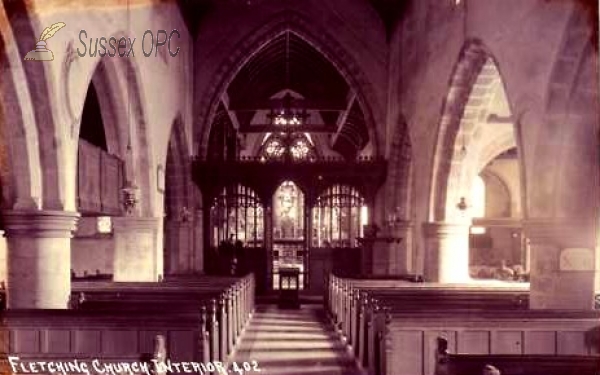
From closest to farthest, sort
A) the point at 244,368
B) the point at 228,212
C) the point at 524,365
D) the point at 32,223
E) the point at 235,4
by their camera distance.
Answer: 1. the point at 524,365
2. the point at 244,368
3. the point at 32,223
4. the point at 235,4
5. the point at 228,212

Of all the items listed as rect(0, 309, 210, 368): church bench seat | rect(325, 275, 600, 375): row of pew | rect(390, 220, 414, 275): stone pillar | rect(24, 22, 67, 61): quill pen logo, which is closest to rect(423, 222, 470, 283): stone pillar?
rect(390, 220, 414, 275): stone pillar

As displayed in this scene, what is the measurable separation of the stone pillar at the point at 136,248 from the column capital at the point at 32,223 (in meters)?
5.83

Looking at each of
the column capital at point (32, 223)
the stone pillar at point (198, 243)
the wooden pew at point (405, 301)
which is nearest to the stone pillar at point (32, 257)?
the column capital at point (32, 223)

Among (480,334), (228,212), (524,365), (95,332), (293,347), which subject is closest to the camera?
(524,365)

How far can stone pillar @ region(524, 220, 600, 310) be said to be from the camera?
8992 mm

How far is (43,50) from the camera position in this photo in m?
8.46

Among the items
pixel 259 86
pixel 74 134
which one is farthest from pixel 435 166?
pixel 259 86

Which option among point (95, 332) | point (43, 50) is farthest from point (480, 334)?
point (43, 50)

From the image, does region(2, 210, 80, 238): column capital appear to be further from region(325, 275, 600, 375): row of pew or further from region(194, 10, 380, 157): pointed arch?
region(194, 10, 380, 157): pointed arch

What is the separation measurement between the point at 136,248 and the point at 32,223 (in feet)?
19.9

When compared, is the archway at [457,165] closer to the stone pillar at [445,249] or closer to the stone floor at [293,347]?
the stone pillar at [445,249]

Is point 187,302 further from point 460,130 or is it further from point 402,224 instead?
point 402,224

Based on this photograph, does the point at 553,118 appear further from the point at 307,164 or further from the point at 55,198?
the point at 307,164

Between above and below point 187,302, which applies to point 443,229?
above
